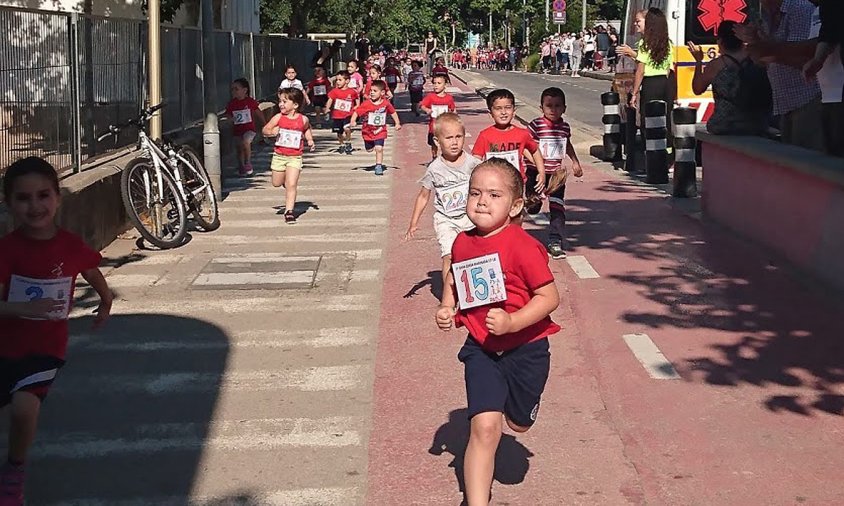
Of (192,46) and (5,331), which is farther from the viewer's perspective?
(192,46)

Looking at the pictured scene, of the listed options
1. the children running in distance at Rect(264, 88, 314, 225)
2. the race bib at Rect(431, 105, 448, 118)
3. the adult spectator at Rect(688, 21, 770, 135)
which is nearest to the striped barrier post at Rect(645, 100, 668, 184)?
the adult spectator at Rect(688, 21, 770, 135)

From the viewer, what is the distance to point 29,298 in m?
5.15

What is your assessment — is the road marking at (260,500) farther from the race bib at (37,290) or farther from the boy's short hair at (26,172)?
the boy's short hair at (26,172)

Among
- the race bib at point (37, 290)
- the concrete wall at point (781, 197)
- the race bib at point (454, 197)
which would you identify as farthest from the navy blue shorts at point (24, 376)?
the concrete wall at point (781, 197)

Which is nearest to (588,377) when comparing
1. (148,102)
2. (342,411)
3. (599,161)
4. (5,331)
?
(342,411)

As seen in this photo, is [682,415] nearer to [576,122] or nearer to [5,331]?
[5,331]

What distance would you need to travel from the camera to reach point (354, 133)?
1081 inches

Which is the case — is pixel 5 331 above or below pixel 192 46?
below

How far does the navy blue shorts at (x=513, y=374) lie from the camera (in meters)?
4.84

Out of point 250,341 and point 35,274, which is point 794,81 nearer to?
point 250,341

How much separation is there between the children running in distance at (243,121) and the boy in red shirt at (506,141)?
9455 mm

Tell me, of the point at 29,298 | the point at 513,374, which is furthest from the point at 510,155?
the point at 29,298

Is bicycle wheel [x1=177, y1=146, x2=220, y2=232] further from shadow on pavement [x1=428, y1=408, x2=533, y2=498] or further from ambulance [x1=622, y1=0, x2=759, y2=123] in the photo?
ambulance [x1=622, y1=0, x2=759, y2=123]

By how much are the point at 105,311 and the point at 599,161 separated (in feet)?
46.5
